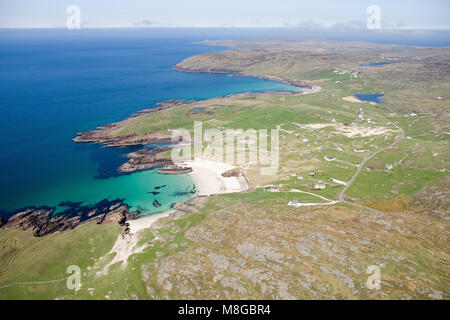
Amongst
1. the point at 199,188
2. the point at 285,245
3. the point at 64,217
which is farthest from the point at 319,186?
the point at 64,217

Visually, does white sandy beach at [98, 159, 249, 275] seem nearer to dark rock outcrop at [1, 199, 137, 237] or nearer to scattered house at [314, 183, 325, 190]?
dark rock outcrop at [1, 199, 137, 237]

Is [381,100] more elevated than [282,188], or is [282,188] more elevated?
[381,100]

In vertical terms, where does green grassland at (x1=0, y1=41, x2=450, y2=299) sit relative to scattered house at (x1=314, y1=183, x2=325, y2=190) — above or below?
below

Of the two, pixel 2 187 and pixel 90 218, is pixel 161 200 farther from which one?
pixel 2 187

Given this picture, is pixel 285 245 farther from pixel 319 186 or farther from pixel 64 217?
pixel 64 217

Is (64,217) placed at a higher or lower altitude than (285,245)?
higher

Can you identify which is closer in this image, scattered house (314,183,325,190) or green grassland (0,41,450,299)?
green grassland (0,41,450,299)

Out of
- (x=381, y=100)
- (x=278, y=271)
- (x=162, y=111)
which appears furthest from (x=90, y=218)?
(x=381, y=100)

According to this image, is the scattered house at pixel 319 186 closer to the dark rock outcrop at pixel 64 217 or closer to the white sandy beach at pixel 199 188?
the white sandy beach at pixel 199 188

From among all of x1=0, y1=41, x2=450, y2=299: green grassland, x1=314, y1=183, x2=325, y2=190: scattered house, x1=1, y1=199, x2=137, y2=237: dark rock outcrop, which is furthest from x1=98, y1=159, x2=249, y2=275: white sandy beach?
x1=314, y1=183, x2=325, y2=190: scattered house

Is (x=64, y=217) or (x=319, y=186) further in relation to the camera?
(x=319, y=186)
